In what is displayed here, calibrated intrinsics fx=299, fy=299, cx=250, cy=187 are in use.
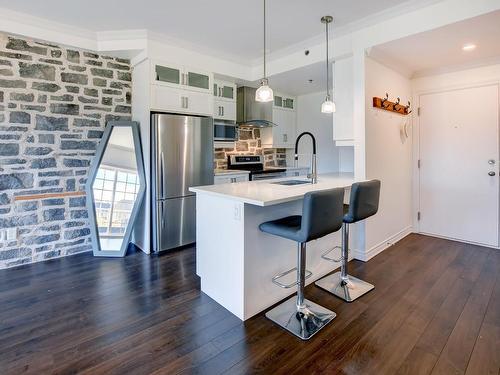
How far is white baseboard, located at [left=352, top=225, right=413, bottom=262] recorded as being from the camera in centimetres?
340

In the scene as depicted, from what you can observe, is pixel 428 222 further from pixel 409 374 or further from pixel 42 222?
pixel 42 222

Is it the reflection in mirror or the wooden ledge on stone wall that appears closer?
the wooden ledge on stone wall

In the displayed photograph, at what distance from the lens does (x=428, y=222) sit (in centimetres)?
432

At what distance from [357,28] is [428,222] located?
2.85 meters

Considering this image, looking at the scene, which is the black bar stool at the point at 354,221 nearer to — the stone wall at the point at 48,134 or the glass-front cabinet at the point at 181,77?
the glass-front cabinet at the point at 181,77

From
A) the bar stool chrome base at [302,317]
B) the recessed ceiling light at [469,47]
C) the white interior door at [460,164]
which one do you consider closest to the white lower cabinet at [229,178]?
the bar stool chrome base at [302,317]

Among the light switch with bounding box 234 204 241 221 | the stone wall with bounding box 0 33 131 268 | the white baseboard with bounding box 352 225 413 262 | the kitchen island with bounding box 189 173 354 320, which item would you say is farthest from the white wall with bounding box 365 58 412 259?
the stone wall with bounding box 0 33 131 268

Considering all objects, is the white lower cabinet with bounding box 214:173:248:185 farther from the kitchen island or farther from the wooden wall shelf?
the wooden wall shelf

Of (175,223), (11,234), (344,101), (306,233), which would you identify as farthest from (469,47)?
(11,234)

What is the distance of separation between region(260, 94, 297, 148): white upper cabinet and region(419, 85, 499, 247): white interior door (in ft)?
7.50

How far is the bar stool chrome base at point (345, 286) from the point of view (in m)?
2.57

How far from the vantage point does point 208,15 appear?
9.95 feet

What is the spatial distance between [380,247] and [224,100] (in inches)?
120

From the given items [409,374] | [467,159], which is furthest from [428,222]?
[409,374]
